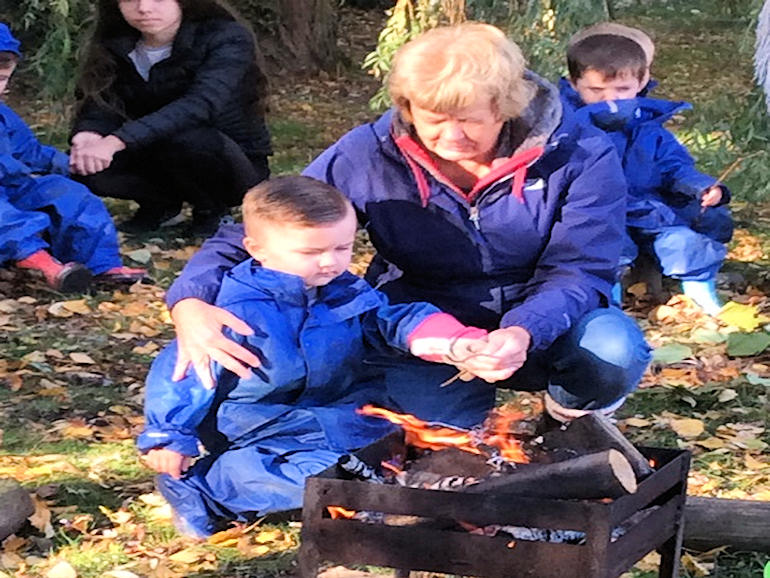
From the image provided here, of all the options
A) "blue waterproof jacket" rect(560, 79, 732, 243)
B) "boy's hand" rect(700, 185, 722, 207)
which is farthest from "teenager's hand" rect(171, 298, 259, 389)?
"boy's hand" rect(700, 185, 722, 207)

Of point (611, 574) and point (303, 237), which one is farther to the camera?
point (303, 237)

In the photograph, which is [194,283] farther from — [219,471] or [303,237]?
[219,471]

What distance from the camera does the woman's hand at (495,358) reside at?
2852 millimetres

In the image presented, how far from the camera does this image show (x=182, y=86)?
6504 mm

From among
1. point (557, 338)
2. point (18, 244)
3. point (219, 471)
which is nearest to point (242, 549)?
point (219, 471)

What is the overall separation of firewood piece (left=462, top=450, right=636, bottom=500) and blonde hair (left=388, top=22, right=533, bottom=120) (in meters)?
0.97

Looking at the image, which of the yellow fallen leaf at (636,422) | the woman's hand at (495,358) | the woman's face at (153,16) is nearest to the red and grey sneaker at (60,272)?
the woman's face at (153,16)

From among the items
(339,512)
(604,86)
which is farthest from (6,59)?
(339,512)

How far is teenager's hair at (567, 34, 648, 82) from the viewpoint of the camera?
5152mm

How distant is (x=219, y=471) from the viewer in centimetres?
334

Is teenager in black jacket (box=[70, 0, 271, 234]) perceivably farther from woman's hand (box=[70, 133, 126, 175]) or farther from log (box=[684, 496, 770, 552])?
log (box=[684, 496, 770, 552])

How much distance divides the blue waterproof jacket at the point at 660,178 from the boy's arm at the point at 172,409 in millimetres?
2657

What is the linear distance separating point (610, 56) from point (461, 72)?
7.36ft

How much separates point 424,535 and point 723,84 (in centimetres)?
1132
